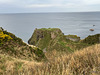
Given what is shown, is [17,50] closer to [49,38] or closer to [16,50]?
[16,50]

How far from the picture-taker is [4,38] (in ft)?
47.6

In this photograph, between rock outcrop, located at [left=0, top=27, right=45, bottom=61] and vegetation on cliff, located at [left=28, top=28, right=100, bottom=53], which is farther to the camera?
vegetation on cliff, located at [left=28, top=28, right=100, bottom=53]

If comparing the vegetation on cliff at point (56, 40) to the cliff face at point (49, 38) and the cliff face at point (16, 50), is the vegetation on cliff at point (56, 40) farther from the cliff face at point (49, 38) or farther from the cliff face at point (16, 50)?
the cliff face at point (16, 50)

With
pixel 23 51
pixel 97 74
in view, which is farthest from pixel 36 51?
pixel 97 74

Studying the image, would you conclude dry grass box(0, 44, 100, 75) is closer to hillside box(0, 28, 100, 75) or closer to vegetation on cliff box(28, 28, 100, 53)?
hillside box(0, 28, 100, 75)

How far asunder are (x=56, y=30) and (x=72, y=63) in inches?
2185

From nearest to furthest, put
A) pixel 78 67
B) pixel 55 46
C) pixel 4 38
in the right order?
pixel 78 67 < pixel 4 38 < pixel 55 46

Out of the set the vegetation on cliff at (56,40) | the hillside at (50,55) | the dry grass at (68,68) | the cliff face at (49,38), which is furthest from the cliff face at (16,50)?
the cliff face at (49,38)

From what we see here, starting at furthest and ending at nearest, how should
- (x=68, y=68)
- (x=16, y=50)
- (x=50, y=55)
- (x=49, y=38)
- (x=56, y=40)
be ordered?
1. (x=49, y=38)
2. (x=56, y=40)
3. (x=50, y=55)
4. (x=16, y=50)
5. (x=68, y=68)

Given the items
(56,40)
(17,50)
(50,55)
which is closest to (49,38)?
(56,40)

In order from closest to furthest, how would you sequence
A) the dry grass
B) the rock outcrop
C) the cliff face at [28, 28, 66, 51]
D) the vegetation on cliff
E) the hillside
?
the dry grass < the hillside < the rock outcrop < the vegetation on cliff < the cliff face at [28, 28, 66, 51]

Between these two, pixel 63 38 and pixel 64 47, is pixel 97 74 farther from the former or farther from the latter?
pixel 63 38

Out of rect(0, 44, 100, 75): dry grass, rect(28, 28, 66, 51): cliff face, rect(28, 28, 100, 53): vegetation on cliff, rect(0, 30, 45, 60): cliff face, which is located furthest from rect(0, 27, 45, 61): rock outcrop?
rect(28, 28, 66, 51): cliff face


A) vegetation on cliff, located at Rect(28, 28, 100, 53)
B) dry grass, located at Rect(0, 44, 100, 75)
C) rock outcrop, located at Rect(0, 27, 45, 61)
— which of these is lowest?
vegetation on cliff, located at Rect(28, 28, 100, 53)
